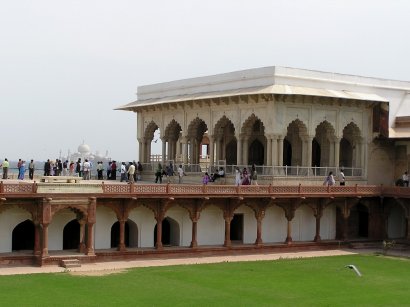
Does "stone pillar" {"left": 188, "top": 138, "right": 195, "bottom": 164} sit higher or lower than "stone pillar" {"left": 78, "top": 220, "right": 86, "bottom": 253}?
higher

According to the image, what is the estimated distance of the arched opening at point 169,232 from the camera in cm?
3388

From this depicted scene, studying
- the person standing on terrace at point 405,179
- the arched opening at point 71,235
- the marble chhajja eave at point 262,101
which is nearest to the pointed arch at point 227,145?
the marble chhajja eave at point 262,101

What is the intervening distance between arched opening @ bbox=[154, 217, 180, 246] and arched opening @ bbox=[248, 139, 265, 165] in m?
8.62

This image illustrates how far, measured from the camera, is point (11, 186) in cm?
2819

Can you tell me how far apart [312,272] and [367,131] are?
44.5 ft

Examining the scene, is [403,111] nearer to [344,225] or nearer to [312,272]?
[344,225]

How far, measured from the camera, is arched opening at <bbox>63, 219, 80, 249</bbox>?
31.3 metres

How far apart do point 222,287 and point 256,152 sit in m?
18.1

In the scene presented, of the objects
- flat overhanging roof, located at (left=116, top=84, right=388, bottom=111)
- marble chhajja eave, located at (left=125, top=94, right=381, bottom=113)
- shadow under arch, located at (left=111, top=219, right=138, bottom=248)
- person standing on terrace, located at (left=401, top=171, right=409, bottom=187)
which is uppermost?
flat overhanging roof, located at (left=116, top=84, right=388, bottom=111)

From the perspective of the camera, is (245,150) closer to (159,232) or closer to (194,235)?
(194,235)

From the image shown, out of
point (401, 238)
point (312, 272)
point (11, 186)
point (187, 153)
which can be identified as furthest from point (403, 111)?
point (11, 186)

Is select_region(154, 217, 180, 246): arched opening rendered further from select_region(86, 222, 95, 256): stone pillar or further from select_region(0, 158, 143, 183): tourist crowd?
select_region(86, 222, 95, 256): stone pillar

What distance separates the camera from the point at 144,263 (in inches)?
1178

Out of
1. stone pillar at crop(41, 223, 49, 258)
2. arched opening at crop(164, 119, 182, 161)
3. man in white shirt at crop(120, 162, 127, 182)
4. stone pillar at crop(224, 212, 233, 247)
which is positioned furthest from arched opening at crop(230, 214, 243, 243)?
stone pillar at crop(41, 223, 49, 258)
